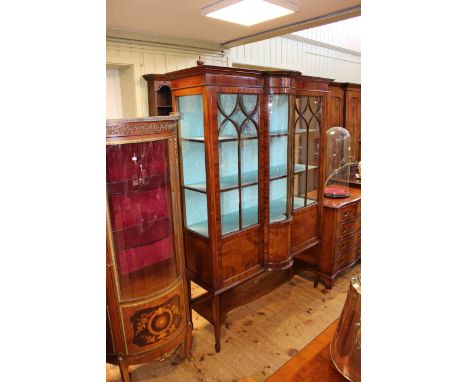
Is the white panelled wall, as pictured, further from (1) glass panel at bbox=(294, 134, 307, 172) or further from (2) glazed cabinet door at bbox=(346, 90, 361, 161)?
(1) glass panel at bbox=(294, 134, 307, 172)

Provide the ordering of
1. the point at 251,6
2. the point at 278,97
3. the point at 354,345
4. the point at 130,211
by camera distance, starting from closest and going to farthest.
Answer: the point at 354,345 → the point at 130,211 → the point at 251,6 → the point at 278,97

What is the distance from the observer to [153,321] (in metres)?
1.75

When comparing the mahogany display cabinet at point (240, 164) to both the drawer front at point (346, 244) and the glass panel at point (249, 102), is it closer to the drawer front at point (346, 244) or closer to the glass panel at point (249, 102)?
the glass panel at point (249, 102)

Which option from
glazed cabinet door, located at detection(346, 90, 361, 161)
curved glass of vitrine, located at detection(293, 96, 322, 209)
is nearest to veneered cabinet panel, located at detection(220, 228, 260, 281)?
curved glass of vitrine, located at detection(293, 96, 322, 209)

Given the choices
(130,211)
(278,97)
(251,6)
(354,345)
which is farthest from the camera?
(278,97)

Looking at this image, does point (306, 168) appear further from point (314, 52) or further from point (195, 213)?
point (314, 52)

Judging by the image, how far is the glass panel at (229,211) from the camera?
6.76ft

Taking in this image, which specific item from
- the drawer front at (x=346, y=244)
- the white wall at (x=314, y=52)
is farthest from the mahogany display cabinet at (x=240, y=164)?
the white wall at (x=314, y=52)

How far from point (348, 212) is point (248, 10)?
173 centimetres
